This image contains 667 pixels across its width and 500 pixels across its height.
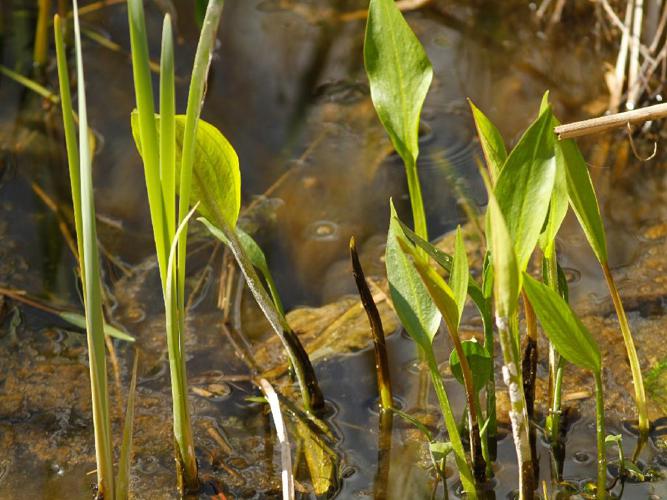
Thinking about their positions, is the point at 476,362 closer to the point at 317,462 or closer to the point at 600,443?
the point at 600,443

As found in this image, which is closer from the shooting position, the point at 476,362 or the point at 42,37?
A: the point at 476,362

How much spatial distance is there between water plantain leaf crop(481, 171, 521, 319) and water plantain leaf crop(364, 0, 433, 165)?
329mm

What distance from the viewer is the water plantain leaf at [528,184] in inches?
39.1

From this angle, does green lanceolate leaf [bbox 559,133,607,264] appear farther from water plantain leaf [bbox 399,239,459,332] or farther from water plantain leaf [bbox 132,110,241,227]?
water plantain leaf [bbox 132,110,241,227]

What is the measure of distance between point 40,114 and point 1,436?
41.5 inches

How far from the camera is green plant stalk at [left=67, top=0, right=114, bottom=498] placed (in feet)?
3.32

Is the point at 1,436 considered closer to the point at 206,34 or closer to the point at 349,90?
the point at 206,34

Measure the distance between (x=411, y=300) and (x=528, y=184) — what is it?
23cm

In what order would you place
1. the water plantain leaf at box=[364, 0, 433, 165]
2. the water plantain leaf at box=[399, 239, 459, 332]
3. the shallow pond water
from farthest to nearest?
the shallow pond water → the water plantain leaf at box=[364, 0, 433, 165] → the water plantain leaf at box=[399, 239, 459, 332]

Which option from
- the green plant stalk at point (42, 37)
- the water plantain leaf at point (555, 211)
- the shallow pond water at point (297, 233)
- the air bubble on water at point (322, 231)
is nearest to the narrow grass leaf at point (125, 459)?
the shallow pond water at point (297, 233)

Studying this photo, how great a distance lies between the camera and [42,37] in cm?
229

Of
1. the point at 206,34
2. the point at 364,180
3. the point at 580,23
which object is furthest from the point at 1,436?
the point at 580,23

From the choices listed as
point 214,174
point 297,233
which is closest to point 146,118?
point 214,174

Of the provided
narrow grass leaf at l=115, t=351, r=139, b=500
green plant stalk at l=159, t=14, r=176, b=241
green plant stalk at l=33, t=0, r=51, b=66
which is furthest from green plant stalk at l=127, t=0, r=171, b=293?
green plant stalk at l=33, t=0, r=51, b=66
